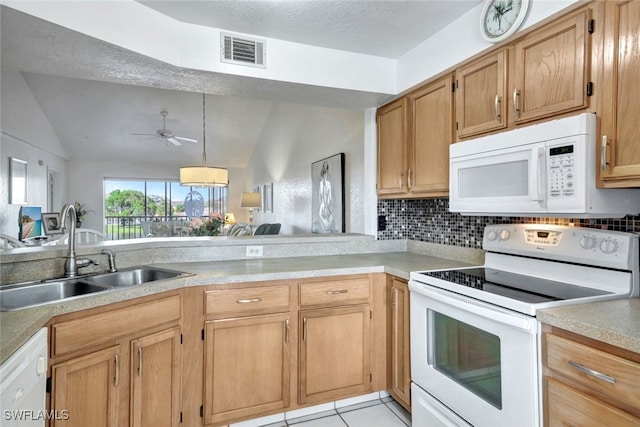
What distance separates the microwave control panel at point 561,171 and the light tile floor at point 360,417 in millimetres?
1474

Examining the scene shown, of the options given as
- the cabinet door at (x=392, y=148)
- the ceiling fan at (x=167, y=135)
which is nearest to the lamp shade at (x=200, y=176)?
the ceiling fan at (x=167, y=135)

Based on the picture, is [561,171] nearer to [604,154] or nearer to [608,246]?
[604,154]

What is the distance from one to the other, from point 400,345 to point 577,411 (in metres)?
1.00

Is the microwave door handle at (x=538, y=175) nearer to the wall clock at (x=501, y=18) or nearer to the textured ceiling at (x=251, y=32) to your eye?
the wall clock at (x=501, y=18)

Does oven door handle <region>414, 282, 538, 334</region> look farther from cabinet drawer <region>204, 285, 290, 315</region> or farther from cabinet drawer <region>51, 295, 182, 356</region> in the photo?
cabinet drawer <region>51, 295, 182, 356</region>

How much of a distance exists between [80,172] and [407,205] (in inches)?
320

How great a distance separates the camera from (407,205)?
2.87 m

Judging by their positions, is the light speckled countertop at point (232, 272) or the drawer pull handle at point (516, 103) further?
the drawer pull handle at point (516, 103)

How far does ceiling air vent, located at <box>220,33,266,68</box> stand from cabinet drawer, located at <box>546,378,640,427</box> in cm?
212

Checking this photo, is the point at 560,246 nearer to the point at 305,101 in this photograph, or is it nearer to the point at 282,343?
the point at 282,343

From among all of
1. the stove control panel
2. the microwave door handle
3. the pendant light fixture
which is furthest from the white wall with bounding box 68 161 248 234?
the microwave door handle

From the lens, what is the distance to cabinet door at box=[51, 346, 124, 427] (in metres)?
1.30

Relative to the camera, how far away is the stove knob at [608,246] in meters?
1.38

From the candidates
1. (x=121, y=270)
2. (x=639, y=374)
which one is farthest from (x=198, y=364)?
(x=639, y=374)
